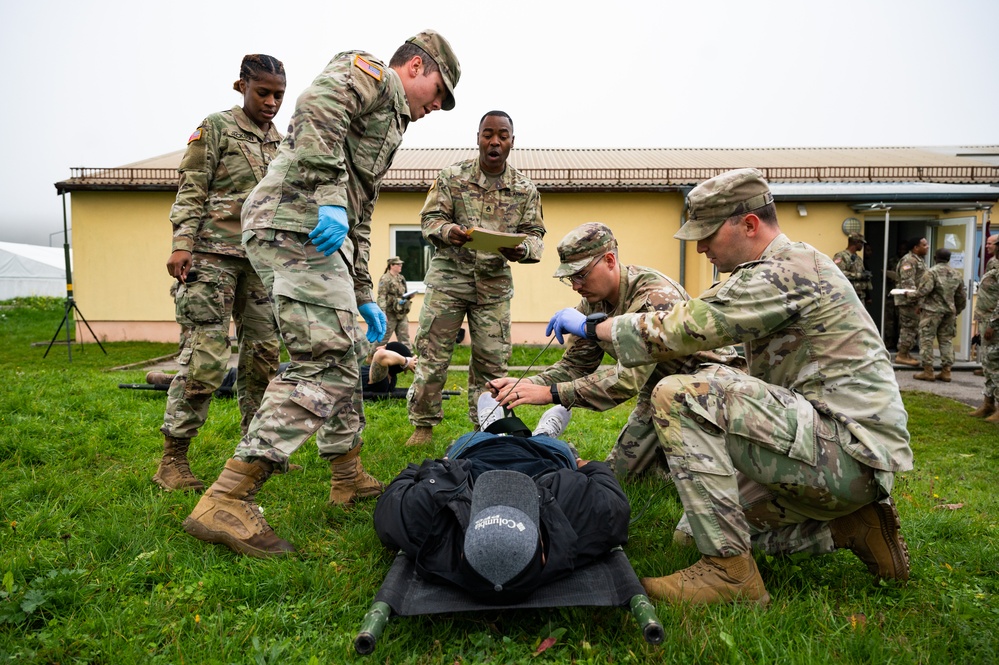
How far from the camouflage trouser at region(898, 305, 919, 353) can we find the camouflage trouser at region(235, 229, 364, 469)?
36.2 ft

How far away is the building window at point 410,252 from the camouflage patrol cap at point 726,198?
437 inches

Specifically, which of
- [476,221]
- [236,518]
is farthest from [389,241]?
[236,518]

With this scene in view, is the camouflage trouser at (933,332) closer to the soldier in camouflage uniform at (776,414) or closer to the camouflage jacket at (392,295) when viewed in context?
the camouflage jacket at (392,295)

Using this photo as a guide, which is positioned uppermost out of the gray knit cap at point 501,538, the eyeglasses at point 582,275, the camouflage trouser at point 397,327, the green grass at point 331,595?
the eyeglasses at point 582,275

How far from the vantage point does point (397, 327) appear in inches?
464

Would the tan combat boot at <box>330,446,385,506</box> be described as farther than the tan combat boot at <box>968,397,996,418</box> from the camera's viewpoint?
No

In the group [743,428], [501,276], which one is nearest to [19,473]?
[501,276]

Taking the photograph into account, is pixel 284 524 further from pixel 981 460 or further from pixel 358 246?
pixel 981 460

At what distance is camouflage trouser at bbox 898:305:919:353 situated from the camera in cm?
1106

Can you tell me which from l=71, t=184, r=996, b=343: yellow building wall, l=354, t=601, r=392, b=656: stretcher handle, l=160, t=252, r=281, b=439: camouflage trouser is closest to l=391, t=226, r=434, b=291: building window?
l=71, t=184, r=996, b=343: yellow building wall

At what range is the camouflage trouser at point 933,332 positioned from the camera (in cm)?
979

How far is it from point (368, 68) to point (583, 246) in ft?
4.33

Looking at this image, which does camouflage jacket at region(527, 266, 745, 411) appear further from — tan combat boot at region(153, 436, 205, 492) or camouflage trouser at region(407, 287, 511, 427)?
tan combat boot at region(153, 436, 205, 492)

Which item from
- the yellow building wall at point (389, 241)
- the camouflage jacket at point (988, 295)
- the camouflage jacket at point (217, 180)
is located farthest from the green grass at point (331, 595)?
the yellow building wall at point (389, 241)
